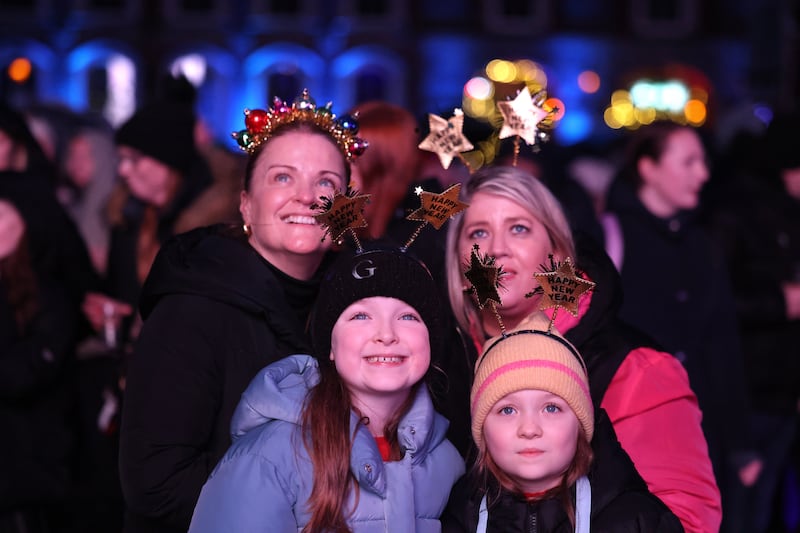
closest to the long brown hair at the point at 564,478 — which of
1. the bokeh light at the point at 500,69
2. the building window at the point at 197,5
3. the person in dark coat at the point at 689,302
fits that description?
the person in dark coat at the point at 689,302

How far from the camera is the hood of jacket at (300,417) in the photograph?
Result: 2854 mm

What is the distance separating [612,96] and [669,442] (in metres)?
35.1

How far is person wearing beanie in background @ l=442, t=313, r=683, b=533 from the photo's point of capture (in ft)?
9.29

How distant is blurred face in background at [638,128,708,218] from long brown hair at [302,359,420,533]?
2797mm

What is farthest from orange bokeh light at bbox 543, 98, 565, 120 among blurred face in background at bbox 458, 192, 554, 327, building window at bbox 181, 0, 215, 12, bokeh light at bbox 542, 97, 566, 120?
building window at bbox 181, 0, 215, 12

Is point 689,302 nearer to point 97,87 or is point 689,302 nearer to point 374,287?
point 374,287

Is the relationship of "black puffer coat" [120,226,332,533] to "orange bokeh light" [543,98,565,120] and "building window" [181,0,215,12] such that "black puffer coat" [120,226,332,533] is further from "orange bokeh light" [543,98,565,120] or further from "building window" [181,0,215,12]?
"building window" [181,0,215,12]

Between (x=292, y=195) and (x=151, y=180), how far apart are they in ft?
7.33

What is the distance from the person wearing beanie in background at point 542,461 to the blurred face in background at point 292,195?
2.26 feet

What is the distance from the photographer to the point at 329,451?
9.27 feet

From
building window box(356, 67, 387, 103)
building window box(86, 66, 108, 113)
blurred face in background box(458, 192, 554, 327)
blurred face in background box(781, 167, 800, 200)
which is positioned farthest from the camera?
building window box(356, 67, 387, 103)

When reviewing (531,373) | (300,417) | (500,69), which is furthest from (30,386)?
(500,69)

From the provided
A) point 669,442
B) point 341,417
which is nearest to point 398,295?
point 341,417

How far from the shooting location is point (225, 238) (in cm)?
344
